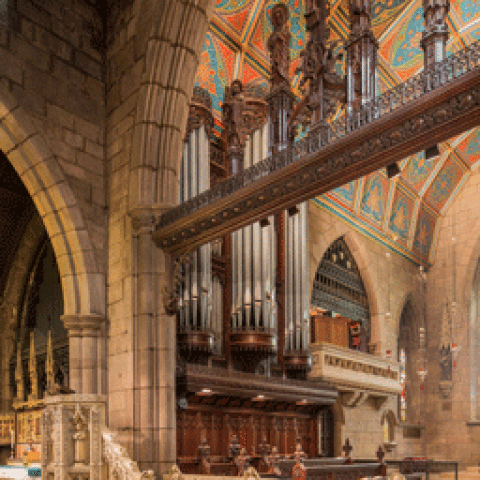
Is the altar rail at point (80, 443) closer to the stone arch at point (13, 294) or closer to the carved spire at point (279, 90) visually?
the carved spire at point (279, 90)

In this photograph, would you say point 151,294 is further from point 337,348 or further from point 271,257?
point 337,348

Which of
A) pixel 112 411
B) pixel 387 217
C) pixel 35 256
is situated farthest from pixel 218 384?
pixel 387 217

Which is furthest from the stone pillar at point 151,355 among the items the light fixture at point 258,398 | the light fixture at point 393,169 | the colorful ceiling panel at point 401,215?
the colorful ceiling panel at point 401,215

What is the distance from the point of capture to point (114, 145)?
8023mm

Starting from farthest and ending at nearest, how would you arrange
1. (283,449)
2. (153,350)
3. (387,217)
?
1. (387,217)
2. (283,449)
3. (153,350)

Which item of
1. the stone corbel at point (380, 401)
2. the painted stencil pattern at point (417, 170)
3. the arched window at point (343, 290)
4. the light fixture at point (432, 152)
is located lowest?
the stone corbel at point (380, 401)

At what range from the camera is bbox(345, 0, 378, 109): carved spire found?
227 inches

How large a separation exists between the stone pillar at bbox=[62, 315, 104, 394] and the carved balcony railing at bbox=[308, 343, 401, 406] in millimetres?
5178

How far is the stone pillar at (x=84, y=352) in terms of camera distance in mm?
7355

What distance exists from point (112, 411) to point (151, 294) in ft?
4.46

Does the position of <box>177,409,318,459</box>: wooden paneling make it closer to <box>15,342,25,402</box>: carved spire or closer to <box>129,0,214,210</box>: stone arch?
<box>15,342,25,402</box>: carved spire

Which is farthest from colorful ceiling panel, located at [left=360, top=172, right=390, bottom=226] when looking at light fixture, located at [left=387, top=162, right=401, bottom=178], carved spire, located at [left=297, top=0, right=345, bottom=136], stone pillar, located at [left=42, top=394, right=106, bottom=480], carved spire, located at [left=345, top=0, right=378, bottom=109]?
stone pillar, located at [left=42, top=394, right=106, bottom=480]

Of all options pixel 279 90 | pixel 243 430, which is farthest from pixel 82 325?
pixel 243 430

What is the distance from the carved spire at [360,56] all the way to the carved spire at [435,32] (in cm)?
66
